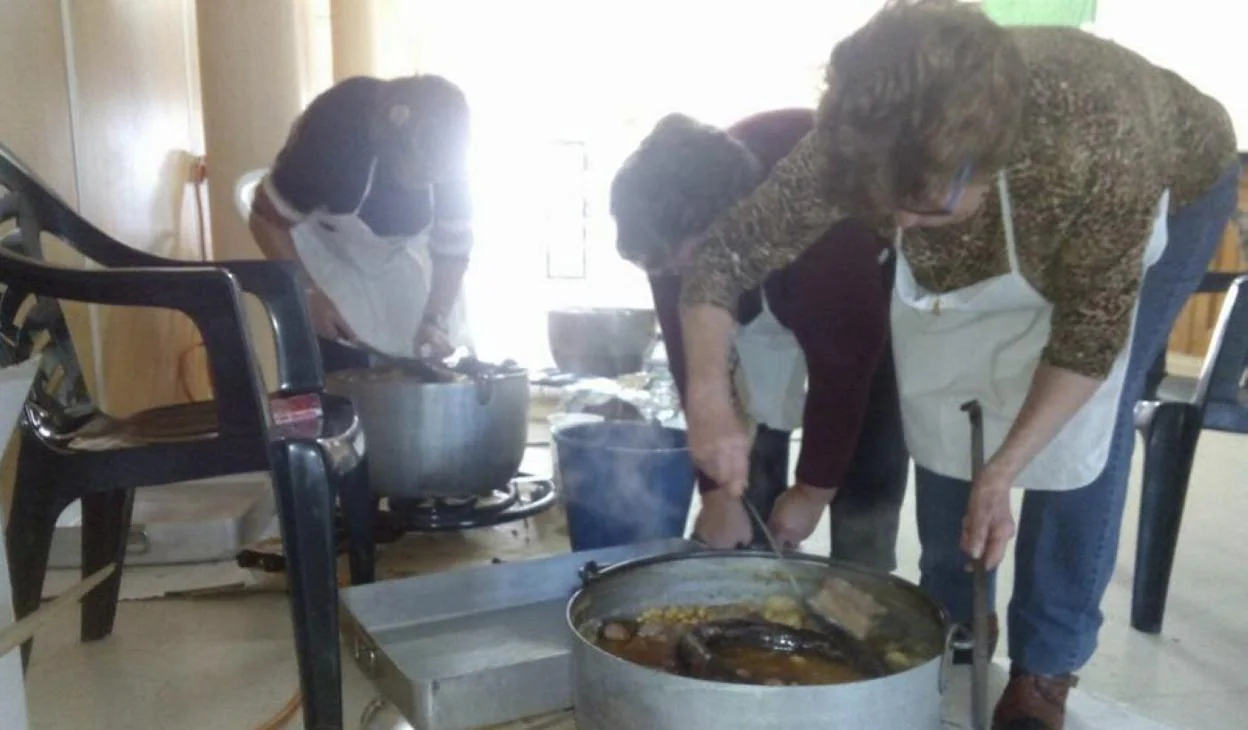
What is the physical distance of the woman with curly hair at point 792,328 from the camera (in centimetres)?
111

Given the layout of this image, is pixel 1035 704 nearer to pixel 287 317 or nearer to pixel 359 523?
pixel 359 523

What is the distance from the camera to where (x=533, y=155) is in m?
4.64

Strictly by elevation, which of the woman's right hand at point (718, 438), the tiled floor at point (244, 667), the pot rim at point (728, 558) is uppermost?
the woman's right hand at point (718, 438)

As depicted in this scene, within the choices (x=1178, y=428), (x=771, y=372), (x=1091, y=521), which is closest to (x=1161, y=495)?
(x=1178, y=428)

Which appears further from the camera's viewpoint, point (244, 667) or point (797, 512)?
point (244, 667)

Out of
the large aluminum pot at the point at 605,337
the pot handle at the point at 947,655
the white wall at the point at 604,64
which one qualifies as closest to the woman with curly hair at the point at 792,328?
the pot handle at the point at 947,655

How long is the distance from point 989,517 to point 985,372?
259mm

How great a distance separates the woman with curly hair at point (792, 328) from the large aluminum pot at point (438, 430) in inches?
15.7

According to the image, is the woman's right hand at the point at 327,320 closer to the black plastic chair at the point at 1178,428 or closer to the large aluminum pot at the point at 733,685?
the large aluminum pot at the point at 733,685

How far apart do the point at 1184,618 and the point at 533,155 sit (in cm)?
353

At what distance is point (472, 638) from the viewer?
130 cm

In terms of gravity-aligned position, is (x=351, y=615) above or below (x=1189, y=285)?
below

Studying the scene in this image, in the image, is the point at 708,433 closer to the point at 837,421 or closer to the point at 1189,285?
the point at 837,421

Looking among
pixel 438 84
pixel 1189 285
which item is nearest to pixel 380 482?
pixel 438 84
